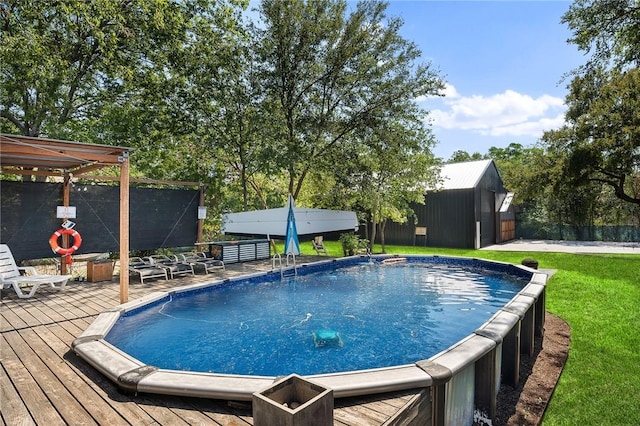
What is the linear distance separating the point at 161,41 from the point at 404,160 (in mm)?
9561

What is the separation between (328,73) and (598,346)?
10.5 m

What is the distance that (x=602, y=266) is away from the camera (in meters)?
12.0

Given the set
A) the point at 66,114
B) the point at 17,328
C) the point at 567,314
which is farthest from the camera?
the point at 66,114

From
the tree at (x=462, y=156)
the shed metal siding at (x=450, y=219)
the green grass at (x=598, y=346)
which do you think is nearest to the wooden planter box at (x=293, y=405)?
the green grass at (x=598, y=346)

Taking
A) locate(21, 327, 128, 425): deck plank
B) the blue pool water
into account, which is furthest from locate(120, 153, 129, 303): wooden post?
locate(21, 327, 128, 425): deck plank

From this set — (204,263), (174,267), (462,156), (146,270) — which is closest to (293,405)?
(146,270)

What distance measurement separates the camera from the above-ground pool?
9.29 feet

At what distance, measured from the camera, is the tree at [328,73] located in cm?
1163

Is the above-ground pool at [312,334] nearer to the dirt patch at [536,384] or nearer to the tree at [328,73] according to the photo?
the dirt patch at [536,384]

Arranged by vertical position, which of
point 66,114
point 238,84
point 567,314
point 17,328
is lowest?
point 567,314

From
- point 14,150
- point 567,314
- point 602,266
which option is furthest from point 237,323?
point 602,266

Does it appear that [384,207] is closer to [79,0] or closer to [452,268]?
[452,268]

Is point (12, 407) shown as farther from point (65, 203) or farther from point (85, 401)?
point (65, 203)

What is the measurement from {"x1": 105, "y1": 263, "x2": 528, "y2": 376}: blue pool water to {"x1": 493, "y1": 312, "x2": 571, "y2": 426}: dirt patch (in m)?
0.93
